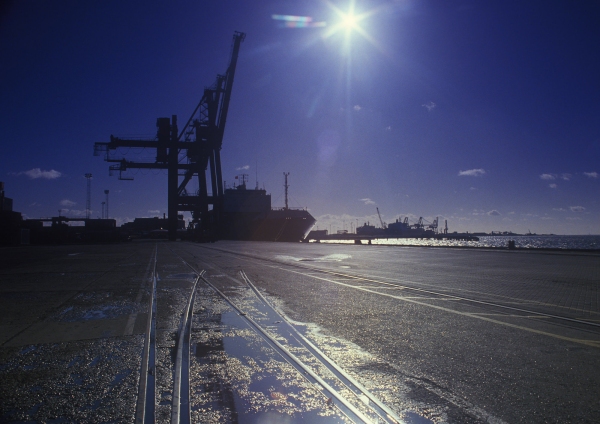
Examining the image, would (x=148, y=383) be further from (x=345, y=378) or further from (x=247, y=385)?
(x=345, y=378)

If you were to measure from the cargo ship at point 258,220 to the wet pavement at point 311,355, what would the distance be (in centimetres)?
6524

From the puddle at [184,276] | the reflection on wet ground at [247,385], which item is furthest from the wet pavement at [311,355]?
the puddle at [184,276]

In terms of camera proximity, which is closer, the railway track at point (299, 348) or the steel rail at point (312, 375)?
the steel rail at point (312, 375)

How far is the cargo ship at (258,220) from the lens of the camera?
250 ft

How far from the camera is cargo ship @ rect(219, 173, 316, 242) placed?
76.1 meters

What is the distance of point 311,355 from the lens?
525 centimetres

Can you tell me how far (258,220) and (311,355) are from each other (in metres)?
75.7

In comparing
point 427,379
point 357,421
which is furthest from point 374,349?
point 357,421

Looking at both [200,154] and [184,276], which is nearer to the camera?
[184,276]

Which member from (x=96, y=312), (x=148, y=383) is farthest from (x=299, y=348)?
(x=96, y=312)

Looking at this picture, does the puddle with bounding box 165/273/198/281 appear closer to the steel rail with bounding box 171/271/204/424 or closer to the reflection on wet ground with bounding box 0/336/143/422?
the steel rail with bounding box 171/271/204/424

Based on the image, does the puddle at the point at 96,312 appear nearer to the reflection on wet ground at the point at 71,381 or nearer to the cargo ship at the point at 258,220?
the reflection on wet ground at the point at 71,381

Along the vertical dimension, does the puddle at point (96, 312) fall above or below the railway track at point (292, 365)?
below

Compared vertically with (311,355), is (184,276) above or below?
below
